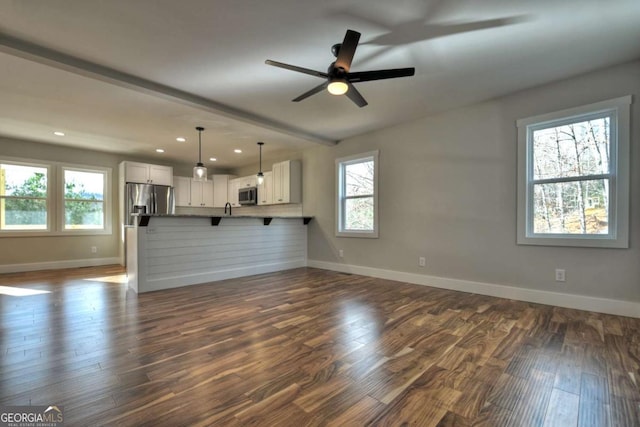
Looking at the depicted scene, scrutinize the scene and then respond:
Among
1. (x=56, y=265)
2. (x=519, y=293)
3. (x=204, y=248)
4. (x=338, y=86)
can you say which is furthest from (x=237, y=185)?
(x=519, y=293)

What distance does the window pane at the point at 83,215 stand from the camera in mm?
5930

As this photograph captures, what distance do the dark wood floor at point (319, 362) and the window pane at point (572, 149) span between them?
1.55 m

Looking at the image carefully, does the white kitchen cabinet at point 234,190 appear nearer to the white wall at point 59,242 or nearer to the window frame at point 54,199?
the white wall at point 59,242

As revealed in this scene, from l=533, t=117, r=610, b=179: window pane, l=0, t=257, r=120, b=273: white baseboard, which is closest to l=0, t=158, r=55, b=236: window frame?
l=0, t=257, r=120, b=273: white baseboard

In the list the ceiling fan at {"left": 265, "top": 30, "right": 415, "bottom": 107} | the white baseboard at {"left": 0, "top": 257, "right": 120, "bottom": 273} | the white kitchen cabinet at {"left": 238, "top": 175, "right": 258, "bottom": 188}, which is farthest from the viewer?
the white kitchen cabinet at {"left": 238, "top": 175, "right": 258, "bottom": 188}

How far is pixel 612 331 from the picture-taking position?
2.48 meters

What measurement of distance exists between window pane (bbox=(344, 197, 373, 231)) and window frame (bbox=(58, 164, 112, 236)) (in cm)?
537

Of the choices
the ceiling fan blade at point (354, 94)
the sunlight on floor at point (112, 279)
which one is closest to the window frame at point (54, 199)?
the sunlight on floor at point (112, 279)

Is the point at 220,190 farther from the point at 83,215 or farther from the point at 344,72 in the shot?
the point at 344,72

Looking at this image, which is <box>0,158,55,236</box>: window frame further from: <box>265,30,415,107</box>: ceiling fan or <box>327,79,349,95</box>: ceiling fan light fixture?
<box>327,79,349,95</box>: ceiling fan light fixture

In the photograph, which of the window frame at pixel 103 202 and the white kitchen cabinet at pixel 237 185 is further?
the white kitchen cabinet at pixel 237 185

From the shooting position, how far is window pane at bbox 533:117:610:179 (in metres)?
3.04

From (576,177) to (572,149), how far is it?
0.33 metres

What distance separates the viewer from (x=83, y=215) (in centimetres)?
612
